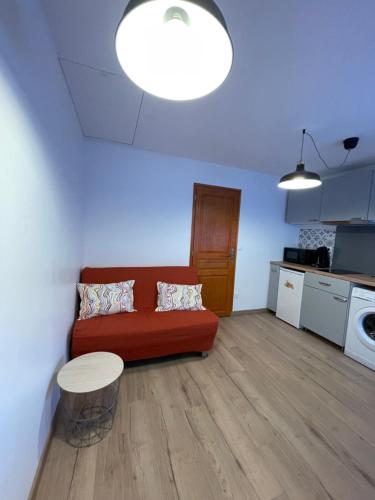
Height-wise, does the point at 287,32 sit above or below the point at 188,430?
above

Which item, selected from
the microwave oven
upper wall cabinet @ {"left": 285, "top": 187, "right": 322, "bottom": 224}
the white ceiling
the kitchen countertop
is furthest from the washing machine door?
the white ceiling

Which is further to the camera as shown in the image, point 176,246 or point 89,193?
point 176,246

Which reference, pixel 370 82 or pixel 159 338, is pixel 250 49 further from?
pixel 159 338

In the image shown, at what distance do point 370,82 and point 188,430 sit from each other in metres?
2.58

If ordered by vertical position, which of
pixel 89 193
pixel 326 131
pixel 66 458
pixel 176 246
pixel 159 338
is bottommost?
pixel 66 458

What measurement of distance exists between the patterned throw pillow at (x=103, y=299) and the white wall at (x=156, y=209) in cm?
49

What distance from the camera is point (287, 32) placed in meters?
1.04

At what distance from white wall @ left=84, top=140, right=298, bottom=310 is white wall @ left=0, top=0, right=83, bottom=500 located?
3.54ft

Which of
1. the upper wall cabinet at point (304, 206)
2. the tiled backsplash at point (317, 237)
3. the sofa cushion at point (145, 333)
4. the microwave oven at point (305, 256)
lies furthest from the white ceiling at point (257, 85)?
the sofa cushion at point (145, 333)

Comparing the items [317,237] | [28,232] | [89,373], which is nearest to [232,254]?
[317,237]

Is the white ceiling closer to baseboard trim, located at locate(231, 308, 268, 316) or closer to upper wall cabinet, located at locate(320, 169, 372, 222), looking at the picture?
upper wall cabinet, located at locate(320, 169, 372, 222)

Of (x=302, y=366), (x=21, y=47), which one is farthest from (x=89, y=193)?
(x=302, y=366)

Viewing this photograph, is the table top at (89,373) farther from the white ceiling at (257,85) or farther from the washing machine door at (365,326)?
the washing machine door at (365,326)

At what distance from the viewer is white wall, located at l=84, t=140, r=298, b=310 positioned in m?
2.53
